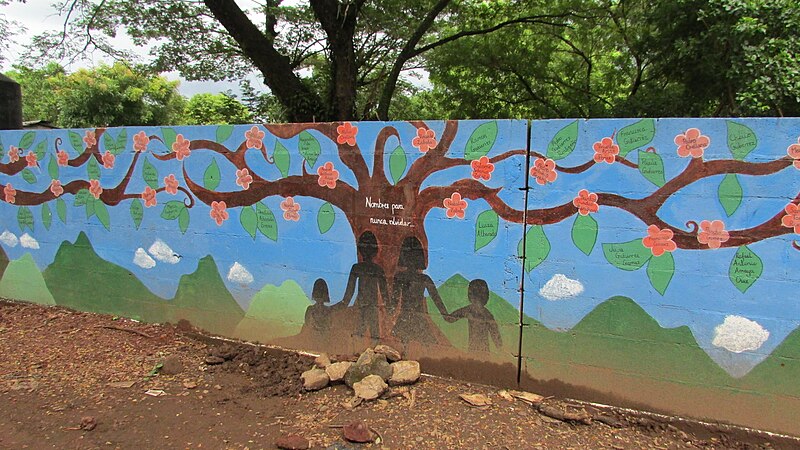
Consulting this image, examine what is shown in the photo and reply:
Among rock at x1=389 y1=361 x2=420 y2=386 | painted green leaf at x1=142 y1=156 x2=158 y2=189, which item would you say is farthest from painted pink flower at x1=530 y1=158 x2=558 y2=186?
painted green leaf at x1=142 y1=156 x2=158 y2=189

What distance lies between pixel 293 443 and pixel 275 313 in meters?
1.38

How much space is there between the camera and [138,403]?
3.46 m

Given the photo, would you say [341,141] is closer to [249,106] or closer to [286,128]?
[286,128]

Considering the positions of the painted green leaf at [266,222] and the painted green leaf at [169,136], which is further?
the painted green leaf at [169,136]

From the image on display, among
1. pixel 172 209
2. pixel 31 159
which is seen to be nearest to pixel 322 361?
pixel 172 209

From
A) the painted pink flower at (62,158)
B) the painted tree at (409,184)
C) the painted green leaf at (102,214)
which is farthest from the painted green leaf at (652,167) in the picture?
the painted pink flower at (62,158)

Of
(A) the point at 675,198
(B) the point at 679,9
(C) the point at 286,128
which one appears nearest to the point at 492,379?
(A) the point at 675,198

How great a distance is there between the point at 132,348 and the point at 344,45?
19.7 feet

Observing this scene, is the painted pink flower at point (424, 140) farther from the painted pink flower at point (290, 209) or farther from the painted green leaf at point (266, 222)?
the painted green leaf at point (266, 222)

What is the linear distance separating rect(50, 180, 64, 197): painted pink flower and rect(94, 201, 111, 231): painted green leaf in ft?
1.57

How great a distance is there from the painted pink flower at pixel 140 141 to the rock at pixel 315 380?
253cm

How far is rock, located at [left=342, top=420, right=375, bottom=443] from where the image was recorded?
2.95 meters

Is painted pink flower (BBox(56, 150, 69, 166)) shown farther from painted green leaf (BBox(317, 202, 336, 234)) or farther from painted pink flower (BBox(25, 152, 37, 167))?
painted green leaf (BBox(317, 202, 336, 234))

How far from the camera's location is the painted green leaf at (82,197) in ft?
15.9
